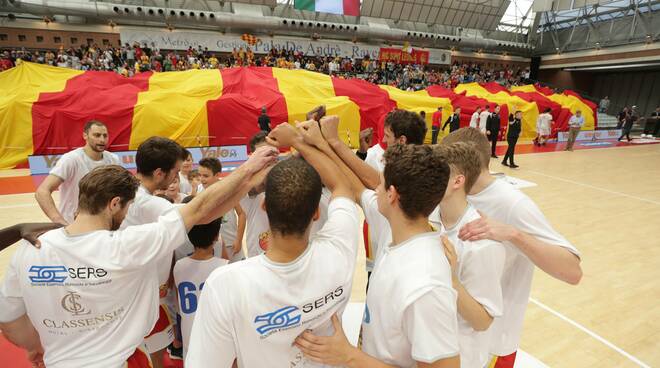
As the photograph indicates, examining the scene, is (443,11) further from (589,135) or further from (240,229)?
(240,229)

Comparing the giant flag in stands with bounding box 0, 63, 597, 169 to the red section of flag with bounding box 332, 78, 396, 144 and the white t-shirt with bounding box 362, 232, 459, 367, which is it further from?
the white t-shirt with bounding box 362, 232, 459, 367

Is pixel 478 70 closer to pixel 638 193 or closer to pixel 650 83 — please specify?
pixel 650 83

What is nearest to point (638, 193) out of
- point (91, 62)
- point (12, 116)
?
point (12, 116)

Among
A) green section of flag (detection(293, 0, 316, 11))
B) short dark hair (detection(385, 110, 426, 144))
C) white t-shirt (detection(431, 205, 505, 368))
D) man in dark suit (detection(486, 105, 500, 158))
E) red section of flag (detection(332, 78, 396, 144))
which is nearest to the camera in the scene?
white t-shirt (detection(431, 205, 505, 368))

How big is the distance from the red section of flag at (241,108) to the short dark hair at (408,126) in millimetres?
8652

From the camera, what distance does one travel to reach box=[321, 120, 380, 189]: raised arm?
1920mm

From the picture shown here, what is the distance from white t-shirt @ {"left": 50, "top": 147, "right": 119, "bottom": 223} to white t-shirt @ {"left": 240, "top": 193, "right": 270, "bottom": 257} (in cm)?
157

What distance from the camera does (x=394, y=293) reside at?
4.00ft

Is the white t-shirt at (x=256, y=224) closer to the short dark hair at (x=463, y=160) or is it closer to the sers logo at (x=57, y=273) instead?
the sers logo at (x=57, y=273)

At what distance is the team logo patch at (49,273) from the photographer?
1473mm

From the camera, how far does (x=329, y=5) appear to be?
2277 cm

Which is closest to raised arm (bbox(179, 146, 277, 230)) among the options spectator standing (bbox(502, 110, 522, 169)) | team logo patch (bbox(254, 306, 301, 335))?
team logo patch (bbox(254, 306, 301, 335))

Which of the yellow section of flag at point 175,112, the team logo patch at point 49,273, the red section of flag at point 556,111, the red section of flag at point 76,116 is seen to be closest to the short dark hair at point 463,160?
the team logo patch at point 49,273

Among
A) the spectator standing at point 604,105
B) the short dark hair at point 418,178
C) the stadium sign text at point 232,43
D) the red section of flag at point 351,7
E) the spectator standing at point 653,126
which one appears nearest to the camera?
the short dark hair at point 418,178
